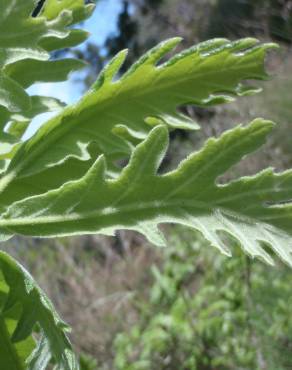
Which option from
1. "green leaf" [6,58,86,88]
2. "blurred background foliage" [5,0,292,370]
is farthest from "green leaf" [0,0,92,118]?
"blurred background foliage" [5,0,292,370]

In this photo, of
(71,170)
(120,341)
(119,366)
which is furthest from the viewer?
(120,341)

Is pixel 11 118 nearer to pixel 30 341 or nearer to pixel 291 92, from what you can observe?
pixel 30 341

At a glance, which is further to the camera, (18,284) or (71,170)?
(71,170)

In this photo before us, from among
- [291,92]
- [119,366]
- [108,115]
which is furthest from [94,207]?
[291,92]

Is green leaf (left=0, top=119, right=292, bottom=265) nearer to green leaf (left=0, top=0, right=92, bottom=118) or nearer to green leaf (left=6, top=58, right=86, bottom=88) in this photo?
green leaf (left=0, top=0, right=92, bottom=118)

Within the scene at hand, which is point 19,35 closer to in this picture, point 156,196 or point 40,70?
point 40,70

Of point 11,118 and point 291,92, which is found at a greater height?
point 11,118
